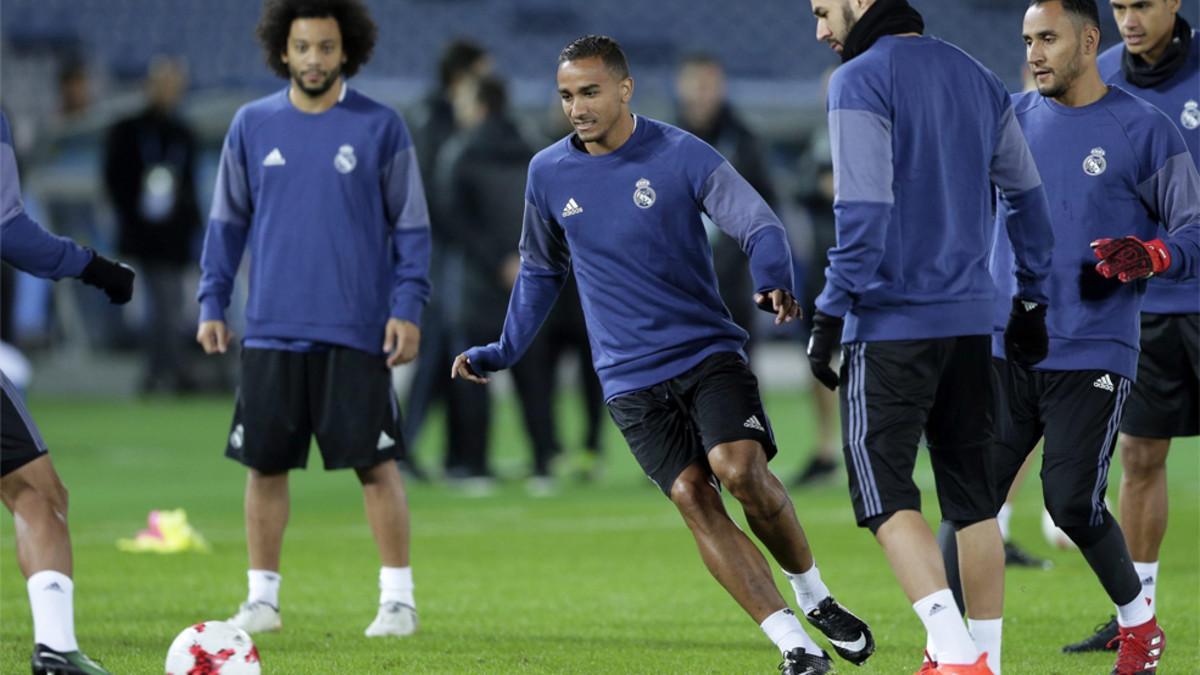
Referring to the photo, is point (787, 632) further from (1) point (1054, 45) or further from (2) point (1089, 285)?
(1) point (1054, 45)

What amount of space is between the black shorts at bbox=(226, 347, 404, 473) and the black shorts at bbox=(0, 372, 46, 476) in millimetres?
1597

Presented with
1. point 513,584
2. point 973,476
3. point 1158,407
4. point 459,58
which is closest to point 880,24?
point 973,476

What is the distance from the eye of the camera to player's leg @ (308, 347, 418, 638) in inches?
287

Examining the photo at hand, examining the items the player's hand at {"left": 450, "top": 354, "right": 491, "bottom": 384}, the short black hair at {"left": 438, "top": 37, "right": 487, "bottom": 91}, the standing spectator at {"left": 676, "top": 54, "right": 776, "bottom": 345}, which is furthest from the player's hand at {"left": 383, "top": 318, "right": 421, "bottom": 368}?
the short black hair at {"left": 438, "top": 37, "right": 487, "bottom": 91}

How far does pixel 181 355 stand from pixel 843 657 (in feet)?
51.8

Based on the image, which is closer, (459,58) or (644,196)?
(644,196)

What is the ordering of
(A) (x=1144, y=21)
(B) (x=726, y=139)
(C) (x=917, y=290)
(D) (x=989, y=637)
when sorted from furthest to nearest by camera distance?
1. (B) (x=726, y=139)
2. (A) (x=1144, y=21)
3. (D) (x=989, y=637)
4. (C) (x=917, y=290)

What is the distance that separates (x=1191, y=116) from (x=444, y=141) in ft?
23.9

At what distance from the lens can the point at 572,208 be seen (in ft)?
20.2

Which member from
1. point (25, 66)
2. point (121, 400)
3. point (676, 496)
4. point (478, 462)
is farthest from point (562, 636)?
point (25, 66)

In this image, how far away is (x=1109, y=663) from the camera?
646cm

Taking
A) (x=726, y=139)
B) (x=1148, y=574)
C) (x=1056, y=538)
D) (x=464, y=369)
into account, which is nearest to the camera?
(x=464, y=369)

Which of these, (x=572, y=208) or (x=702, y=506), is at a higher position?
(x=572, y=208)

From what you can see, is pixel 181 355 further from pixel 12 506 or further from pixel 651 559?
pixel 12 506
